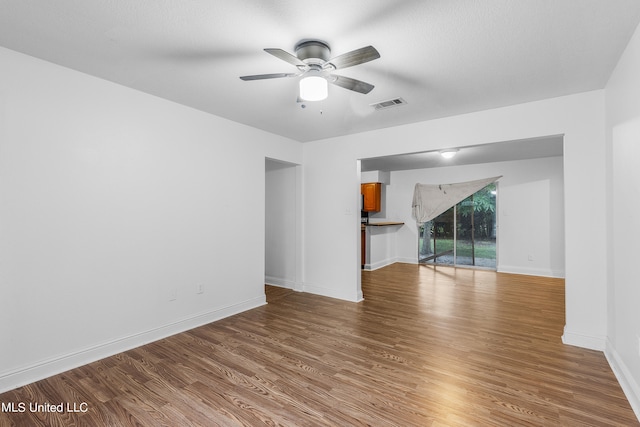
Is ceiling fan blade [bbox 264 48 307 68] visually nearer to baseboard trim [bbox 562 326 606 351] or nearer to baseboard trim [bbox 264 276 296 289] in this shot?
baseboard trim [bbox 562 326 606 351]

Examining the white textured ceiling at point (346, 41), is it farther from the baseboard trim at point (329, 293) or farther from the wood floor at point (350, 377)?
the baseboard trim at point (329, 293)

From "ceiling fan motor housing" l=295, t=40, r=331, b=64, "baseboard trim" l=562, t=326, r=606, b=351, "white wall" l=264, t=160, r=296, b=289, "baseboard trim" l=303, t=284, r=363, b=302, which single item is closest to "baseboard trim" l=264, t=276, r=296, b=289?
"white wall" l=264, t=160, r=296, b=289

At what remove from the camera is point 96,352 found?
2.55 meters

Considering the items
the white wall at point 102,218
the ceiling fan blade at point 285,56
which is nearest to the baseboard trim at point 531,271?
the white wall at point 102,218

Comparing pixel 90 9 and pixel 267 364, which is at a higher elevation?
pixel 90 9

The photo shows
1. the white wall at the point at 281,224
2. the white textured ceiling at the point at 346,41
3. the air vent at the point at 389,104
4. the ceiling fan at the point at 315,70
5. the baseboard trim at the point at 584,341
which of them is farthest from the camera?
the white wall at the point at 281,224

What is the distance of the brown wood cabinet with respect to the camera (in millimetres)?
7035

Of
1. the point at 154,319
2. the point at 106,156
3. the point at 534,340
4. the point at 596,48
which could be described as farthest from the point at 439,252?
the point at 106,156

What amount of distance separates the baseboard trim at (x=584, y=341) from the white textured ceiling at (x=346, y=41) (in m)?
2.23

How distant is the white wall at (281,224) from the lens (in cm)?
496

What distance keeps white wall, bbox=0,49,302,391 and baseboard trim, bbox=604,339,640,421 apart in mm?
3508

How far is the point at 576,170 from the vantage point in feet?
9.35

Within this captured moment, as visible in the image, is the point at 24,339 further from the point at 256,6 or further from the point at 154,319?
the point at 256,6

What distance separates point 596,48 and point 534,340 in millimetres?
2491
